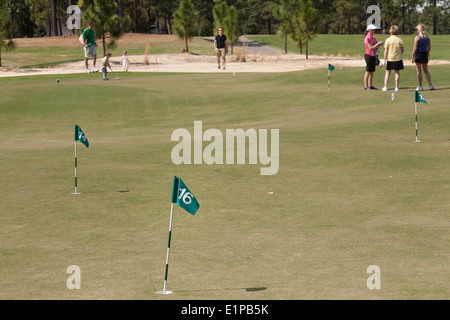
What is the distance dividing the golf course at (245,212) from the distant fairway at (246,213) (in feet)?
0.09

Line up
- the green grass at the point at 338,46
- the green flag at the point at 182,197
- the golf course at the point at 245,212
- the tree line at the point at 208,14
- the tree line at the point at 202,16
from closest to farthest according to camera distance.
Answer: the green flag at the point at 182,197 → the golf course at the point at 245,212 → the tree line at the point at 202,16 → the green grass at the point at 338,46 → the tree line at the point at 208,14

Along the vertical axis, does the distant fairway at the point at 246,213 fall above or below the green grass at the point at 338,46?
above

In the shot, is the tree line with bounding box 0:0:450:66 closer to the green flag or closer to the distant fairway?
the distant fairway

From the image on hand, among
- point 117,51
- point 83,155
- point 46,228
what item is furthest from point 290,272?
point 117,51

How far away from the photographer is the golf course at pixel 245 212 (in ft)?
25.5

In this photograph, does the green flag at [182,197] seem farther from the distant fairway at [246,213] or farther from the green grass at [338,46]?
the green grass at [338,46]

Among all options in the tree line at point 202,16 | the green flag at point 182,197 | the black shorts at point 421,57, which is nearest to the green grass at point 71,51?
the tree line at point 202,16

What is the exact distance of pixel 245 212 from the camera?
11234 mm

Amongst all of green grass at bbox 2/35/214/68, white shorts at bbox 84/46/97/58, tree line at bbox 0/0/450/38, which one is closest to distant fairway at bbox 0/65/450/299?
white shorts at bbox 84/46/97/58

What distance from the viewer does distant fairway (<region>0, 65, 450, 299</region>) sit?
7.79 meters

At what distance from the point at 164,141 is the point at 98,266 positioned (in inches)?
440

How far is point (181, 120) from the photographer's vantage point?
25188 millimetres

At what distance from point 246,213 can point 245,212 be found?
2.5 inches

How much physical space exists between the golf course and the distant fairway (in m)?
0.03
